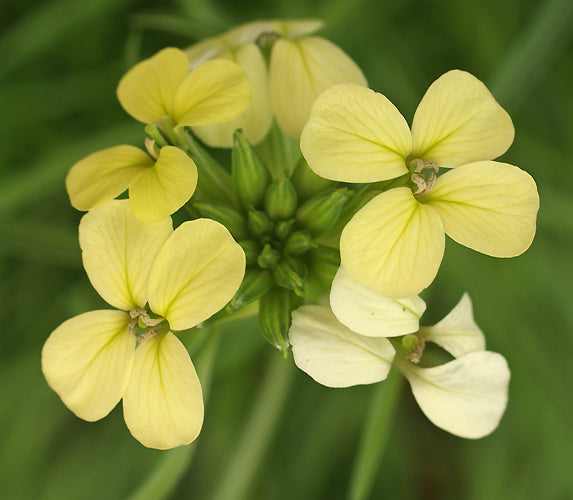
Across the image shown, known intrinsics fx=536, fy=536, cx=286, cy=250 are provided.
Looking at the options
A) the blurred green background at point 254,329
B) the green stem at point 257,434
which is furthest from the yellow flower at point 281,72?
the green stem at point 257,434

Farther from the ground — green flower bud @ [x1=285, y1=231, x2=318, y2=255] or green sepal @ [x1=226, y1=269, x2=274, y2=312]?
green flower bud @ [x1=285, y1=231, x2=318, y2=255]

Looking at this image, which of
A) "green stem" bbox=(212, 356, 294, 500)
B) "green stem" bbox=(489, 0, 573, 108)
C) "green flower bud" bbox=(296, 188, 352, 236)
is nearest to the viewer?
"green flower bud" bbox=(296, 188, 352, 236)

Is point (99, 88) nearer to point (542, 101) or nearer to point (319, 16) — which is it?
point (319, 16)

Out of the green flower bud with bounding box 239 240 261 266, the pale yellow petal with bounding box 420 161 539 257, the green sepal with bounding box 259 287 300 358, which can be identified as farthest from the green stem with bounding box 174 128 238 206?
the pale yellow petal with bounding box 420 161 539 257

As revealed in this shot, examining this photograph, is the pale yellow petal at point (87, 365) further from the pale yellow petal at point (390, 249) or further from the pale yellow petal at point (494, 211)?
the pale yellow petal at point (494, 211)

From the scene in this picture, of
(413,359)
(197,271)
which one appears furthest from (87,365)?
(413,359)

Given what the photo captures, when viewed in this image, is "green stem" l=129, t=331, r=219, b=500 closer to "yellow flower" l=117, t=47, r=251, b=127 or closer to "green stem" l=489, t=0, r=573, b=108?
"yellow flower" l=117, t=47, r=251, b=127
